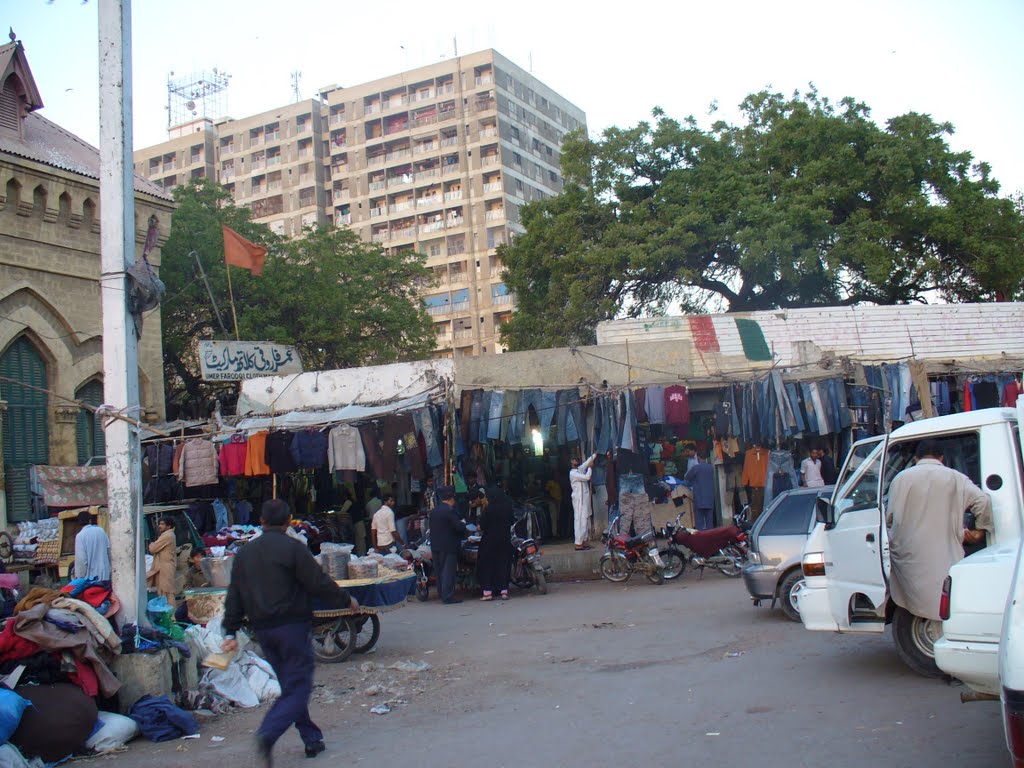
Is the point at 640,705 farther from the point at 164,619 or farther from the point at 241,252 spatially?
the point at 241,252

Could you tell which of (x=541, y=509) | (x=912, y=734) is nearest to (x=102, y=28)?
(x=912, y=734)

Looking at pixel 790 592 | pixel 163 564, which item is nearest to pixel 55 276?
pixel 163 564

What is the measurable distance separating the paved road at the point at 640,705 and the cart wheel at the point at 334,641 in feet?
0.66

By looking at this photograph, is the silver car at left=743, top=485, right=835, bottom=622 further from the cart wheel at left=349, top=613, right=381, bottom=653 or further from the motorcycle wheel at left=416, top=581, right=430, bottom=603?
the motorcycle wheel at left=416, top=581, right=430, bottom=603

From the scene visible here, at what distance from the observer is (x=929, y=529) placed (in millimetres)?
6957

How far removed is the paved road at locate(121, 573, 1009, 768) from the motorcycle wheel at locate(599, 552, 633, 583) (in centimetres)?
371

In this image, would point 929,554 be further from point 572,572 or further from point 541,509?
point 541,509

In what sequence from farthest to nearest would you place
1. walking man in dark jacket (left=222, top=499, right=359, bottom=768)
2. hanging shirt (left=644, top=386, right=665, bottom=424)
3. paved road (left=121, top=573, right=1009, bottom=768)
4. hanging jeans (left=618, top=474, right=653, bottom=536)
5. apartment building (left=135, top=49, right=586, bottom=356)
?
apartment building (left=135, top=49, right=586, bottom=356)
hanging shirt (left=644, top=386, right=665, bottom=424)
hanging jeans (left=618, top=474, right=653, bottom=536)
walking man in dark jacket (left=222, top=499, right=359, bottom=768)
paved road (left=121, top=573, right=1009, bottom=768)

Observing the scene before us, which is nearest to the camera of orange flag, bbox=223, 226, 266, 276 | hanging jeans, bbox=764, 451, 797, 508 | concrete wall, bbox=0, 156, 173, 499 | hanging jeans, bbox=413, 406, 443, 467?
hanging jeans, bbox=413, 406, 443, 467

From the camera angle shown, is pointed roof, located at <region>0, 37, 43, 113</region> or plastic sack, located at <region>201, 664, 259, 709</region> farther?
pointed roof, located at <region>0, 37, 43, 113</region>

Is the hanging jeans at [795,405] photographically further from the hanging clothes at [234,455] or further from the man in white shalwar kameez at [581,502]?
the hanging clothes at [234,455]

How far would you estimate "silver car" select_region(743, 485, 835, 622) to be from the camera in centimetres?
1068

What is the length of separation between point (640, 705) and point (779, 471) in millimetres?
10650

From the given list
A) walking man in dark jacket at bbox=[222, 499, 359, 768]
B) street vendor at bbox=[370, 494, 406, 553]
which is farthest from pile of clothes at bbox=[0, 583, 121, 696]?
street vendor at bbox=[370, 494, 406, 553]
